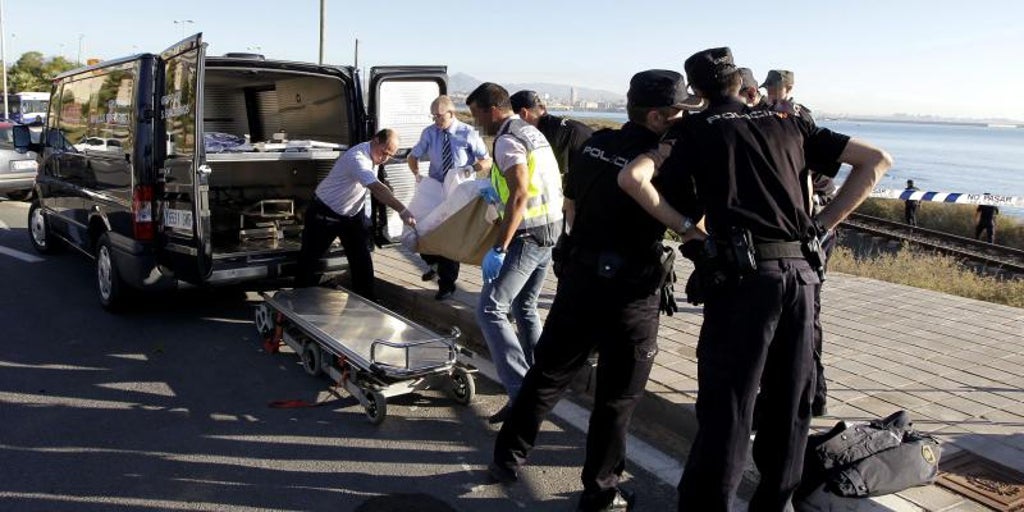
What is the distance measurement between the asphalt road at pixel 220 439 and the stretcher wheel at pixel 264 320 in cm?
12

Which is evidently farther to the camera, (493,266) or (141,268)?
(141,268)

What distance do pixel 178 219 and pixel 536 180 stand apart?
9.86 ft

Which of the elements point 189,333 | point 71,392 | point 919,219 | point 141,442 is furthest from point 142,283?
point 919,219

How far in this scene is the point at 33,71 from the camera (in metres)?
53.8

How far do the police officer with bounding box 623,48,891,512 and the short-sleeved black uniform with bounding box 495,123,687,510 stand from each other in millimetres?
255

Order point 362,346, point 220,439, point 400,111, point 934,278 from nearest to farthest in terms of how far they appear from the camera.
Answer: point 220,439 → point 362,346 → point 400,111 → point 934,278

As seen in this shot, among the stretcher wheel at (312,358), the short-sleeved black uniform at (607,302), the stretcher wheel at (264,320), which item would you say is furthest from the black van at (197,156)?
the short-sleeved black uniform at (607,302)

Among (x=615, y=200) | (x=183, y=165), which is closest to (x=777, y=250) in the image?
(x=615, y=200)

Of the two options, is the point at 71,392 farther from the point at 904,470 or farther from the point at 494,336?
the point at 904,470

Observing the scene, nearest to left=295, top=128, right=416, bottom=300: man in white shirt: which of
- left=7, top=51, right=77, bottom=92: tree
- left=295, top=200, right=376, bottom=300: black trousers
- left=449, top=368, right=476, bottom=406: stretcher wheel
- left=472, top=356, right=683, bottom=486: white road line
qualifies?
left=295, top=200, right=376, bottom=300: black trousers

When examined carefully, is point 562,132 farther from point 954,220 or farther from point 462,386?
point 954,220

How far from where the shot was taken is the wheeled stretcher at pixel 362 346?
4.57 m

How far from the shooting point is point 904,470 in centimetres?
347

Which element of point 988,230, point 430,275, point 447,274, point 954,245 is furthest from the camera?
point 988,230
